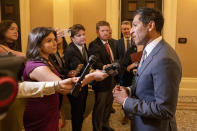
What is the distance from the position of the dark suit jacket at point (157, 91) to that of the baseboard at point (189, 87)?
355cm

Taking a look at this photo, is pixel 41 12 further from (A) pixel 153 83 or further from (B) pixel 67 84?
(A) pixel 153 83

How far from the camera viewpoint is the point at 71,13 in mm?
4730

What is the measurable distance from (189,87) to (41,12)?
3538 millimetres

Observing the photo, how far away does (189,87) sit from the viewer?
15.4 feet

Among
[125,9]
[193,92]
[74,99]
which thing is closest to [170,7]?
[125,9]

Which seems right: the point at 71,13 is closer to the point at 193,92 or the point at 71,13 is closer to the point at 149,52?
the point at 193,92

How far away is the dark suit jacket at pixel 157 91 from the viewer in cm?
118

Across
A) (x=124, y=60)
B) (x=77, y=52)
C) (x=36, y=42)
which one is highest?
(x=36, y=42)

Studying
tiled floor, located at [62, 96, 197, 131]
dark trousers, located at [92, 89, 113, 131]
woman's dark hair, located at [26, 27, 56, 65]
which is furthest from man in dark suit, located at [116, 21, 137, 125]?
woman's dark hair, located at [26, 27, 56, 65]

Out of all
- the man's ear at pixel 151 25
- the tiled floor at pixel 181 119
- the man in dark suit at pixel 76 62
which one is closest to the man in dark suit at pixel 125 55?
the tiled floor at pixel 181 119

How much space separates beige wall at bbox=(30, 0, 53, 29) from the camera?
4820mm

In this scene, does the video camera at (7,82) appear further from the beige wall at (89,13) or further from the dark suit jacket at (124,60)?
the beige wall at (89,13)

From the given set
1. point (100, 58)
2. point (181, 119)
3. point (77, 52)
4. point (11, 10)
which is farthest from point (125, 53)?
point (11, 10)

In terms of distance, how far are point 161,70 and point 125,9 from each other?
383cm
